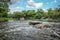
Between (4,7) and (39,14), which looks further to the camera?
(4,7)

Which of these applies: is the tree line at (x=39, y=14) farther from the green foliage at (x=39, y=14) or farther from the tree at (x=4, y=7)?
the tree at (x=4, y=7)

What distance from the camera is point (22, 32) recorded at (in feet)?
10.4

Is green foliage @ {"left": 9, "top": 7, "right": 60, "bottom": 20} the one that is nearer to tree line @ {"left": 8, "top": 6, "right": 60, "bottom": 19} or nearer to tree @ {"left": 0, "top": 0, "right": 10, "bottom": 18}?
tree line @ {"left": 8, "top": 6, "right": 60, "bottom": 19}

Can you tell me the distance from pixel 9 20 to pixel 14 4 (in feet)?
1.40

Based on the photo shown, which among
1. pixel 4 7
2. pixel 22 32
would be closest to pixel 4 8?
pixel 4 7

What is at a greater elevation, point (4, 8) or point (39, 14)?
point (4, 8)

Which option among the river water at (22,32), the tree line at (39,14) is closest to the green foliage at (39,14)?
the tree line at (39,14)

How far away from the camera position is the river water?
2980 millimetres

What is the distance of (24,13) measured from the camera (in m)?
3.33

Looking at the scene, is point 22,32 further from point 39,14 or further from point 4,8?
point 4,8

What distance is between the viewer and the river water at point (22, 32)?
2980mm

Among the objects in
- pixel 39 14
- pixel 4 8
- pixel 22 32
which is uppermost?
pixel 4 8

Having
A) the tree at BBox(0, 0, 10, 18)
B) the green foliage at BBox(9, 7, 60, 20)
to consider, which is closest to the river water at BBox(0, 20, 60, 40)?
the green foliage at BBox(9, 7, 60, 20)

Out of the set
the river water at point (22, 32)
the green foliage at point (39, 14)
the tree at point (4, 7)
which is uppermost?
the tree at point (4, 7)
